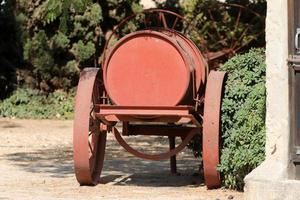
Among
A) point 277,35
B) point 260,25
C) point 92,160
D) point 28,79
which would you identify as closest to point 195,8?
point 260,25

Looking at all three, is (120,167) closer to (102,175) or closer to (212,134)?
(102,175)

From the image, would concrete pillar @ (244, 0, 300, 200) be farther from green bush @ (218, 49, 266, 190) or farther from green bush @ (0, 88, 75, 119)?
green bush @ (0, 88, 75, 119)

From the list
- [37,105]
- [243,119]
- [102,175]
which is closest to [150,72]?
[243,119]

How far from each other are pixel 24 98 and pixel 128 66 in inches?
451

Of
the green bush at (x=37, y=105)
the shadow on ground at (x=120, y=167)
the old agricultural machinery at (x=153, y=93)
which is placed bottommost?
the shadow on ground at (x=120, y=167)

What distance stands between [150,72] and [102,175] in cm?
188

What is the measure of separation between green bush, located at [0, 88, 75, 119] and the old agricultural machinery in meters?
10.6

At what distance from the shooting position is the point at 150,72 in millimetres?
8250

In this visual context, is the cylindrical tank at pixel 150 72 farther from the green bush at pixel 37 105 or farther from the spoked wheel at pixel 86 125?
the green bush at pixel 37 105

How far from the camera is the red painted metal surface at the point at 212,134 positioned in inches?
313

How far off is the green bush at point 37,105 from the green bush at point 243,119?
11.1 meters

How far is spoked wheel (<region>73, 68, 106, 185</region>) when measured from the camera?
324 inches

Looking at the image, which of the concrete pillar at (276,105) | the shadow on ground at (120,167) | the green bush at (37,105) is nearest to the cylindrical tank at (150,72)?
the shadow on ground at (120,167)

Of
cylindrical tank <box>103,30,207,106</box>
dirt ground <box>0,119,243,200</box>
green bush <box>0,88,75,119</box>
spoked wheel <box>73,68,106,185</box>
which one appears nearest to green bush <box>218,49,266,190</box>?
dirt ground <box>0,119,243,200</box>
